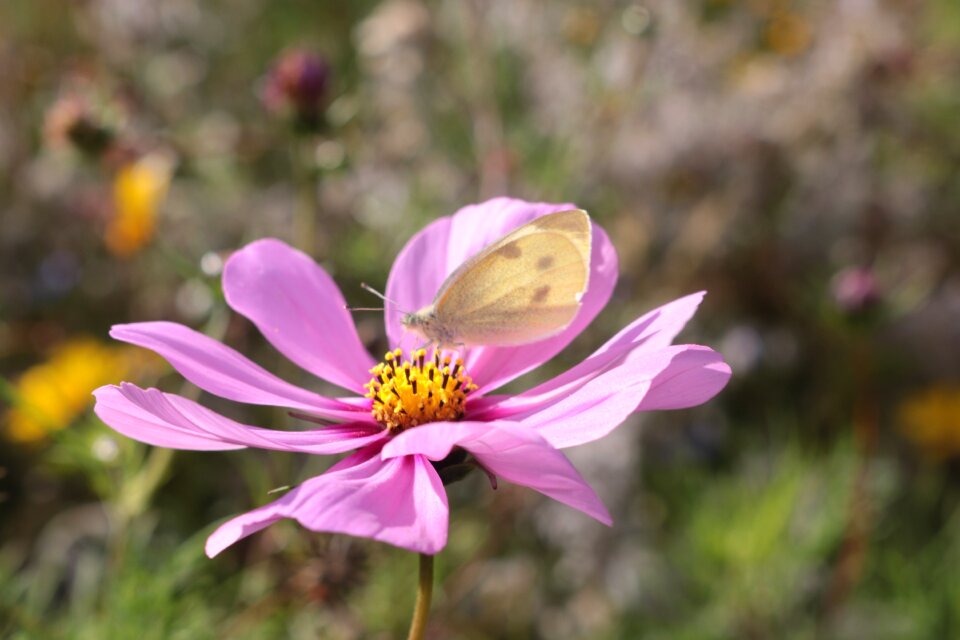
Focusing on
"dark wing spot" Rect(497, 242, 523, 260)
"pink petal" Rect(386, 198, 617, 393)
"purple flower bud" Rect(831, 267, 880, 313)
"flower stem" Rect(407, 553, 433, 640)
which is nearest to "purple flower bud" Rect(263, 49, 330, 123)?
"pink petal" Rect(386, 198, 617, 393)

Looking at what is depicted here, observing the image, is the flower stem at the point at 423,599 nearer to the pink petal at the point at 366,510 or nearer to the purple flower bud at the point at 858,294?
the pink petal at the point at 366,510

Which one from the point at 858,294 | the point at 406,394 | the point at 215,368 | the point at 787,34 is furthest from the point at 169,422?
the point at 787,34

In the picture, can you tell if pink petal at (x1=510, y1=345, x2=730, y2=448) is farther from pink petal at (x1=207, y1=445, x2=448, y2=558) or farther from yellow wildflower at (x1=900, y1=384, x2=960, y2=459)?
yellow wildflower at (x1=900, y1=384, x2=960, y2=459)

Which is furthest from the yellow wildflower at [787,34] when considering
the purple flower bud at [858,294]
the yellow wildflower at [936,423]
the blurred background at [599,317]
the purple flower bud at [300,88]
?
the purple flower bud at [300,88]

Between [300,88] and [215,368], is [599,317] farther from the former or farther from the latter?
[215,368]

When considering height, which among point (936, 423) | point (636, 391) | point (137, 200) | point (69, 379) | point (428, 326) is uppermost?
point (636, 391)

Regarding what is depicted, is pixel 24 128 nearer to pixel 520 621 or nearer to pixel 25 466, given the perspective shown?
pixel 25 466
